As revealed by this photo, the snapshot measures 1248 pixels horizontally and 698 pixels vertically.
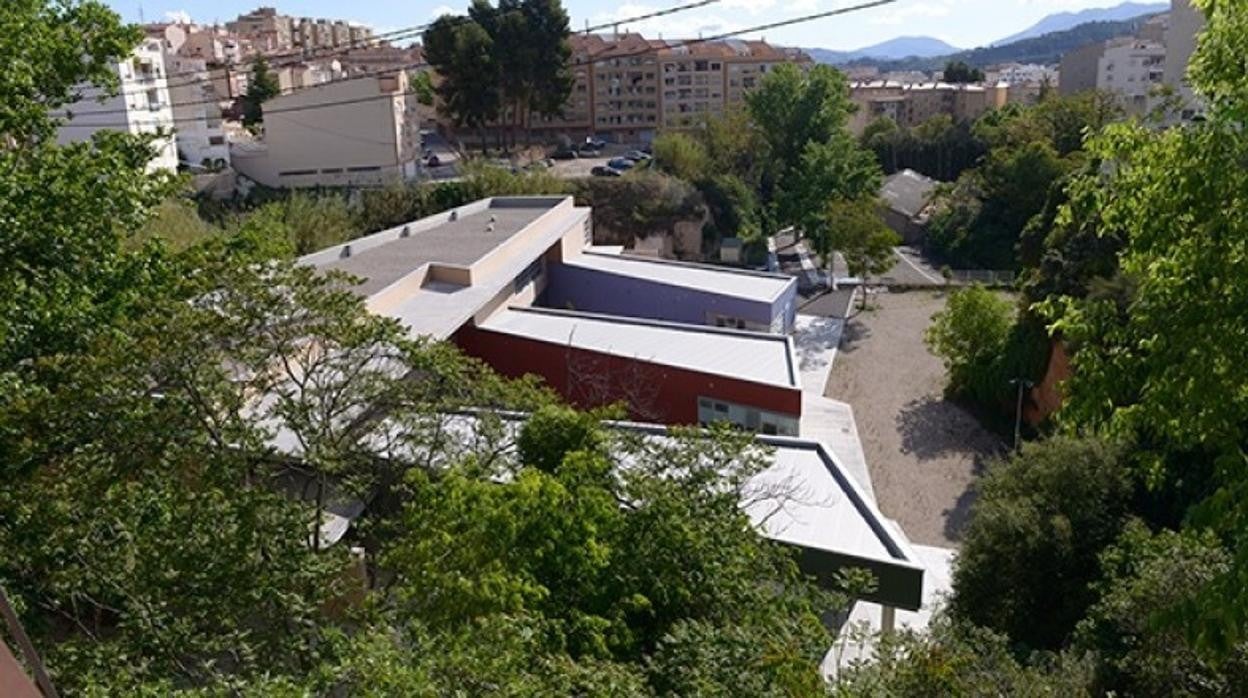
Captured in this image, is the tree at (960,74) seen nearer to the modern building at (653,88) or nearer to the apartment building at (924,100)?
the apartment building at (924,100)

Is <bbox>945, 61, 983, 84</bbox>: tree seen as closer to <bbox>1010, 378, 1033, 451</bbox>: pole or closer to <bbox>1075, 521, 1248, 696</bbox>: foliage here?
<bbox>1010, 378, 1033, 451</bbox>: pole

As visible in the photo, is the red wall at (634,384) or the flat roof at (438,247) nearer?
the red wall at (634,384)

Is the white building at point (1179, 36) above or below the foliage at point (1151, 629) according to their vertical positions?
above

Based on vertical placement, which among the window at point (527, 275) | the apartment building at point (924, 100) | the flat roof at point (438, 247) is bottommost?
the window at point (527, 275)

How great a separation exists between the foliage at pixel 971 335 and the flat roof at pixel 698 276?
161 inches

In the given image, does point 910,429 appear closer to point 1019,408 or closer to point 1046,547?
point 1019,408

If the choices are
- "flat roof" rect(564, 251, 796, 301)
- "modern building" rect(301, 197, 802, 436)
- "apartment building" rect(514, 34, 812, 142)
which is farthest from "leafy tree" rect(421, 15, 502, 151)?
"flat roof" rect(564, 251, 796, 301)

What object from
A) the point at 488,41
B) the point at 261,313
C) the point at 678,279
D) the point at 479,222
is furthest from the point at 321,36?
the point at 261,313

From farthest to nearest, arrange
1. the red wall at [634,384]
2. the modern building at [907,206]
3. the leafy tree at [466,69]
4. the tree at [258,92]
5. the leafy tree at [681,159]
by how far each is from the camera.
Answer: the tree at [258,92] < the modern building at [907,206] < the leafy tree at [466,69] < the leafy tree at [681,159] < the red wall at [634,384]

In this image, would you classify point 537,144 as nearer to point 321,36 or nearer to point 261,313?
point 321,36

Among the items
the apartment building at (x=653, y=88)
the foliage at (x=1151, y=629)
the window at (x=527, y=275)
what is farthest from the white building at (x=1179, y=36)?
the foliage at (x=1151, y=629)

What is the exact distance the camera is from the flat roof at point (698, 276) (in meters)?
21.6

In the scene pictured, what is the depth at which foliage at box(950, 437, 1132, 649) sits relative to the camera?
35.6ft

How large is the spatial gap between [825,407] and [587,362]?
5.99 m
